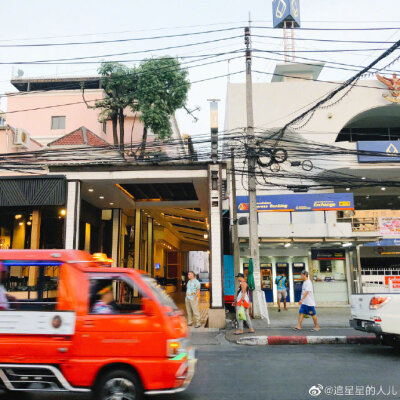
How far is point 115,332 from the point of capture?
5.27 meters

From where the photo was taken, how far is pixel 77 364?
5223 mm

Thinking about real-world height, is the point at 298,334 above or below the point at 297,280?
below

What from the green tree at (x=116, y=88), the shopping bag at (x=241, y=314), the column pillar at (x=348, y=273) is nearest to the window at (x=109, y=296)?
the shopping bag at (x=241, y=314)

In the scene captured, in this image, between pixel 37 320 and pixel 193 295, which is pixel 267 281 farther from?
pixel 37 320

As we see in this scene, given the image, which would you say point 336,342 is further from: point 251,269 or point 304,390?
point 304,390

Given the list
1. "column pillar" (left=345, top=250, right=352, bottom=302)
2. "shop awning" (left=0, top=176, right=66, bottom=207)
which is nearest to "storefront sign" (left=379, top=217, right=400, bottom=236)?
"column pillar" (left=345, top=250, right=352, bottom=302)

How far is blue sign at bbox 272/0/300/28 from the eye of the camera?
28109mm

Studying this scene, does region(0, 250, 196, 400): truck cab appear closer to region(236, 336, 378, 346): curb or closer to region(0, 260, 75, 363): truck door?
region(0, 260, 75, 363): truck door

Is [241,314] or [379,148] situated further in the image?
[379,148]

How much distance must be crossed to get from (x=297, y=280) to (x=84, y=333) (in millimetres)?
15814

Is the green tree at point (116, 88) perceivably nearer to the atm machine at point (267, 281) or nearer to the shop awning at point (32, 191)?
the shop awning at point (32, 191)

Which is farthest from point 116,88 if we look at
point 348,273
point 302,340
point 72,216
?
point 302,340

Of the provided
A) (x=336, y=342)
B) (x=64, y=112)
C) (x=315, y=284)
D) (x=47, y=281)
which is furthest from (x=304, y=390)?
(x=64, y=112)

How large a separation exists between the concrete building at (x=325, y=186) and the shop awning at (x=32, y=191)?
7.54m
